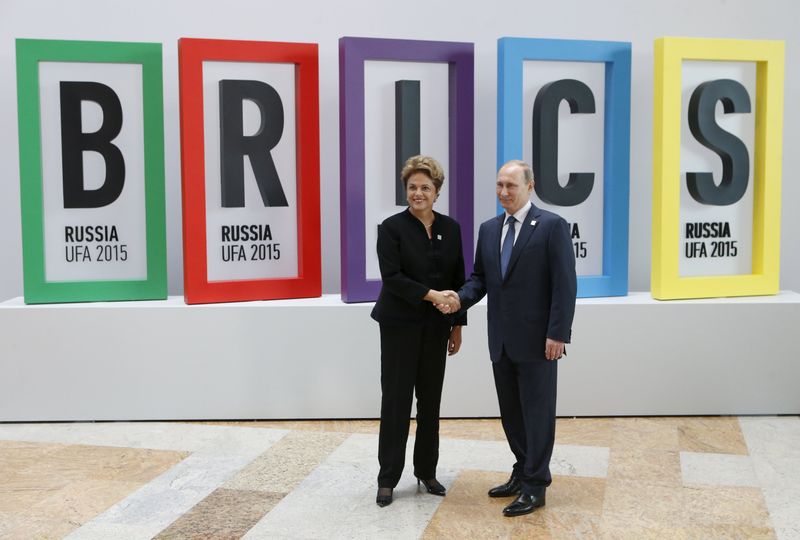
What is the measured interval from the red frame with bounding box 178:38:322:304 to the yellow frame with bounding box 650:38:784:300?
65.0 inches

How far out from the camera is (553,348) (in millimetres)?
3305

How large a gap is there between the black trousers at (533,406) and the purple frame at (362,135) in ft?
4.48

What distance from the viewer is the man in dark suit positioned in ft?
10.9

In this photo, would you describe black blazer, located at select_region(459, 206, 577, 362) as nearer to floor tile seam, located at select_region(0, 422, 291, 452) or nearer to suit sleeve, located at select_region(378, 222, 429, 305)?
suit sleeve, located at select_region(378, 222, 429, 305)

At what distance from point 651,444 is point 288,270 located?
188 cm

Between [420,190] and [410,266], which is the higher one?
[420,190]

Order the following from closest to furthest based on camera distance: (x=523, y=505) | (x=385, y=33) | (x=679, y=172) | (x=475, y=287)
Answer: (x=523, y=505) → (x=475, y=287) → (x=679, y=172) → (x=385, y=33)

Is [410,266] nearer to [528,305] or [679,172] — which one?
[528,305]

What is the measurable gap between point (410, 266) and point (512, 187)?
446mm

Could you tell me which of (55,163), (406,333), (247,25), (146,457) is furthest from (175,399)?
(247,25)

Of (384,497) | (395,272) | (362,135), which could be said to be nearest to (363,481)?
(384,497)

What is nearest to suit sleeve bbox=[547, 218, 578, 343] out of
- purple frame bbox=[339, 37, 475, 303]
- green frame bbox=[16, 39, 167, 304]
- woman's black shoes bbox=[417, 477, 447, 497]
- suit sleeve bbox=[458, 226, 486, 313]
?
suit sleeve bbox=[458, 226, 486, 313]

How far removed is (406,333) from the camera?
11.3 feet

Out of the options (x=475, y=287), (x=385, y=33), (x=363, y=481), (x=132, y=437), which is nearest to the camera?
(x=475, y=287)
